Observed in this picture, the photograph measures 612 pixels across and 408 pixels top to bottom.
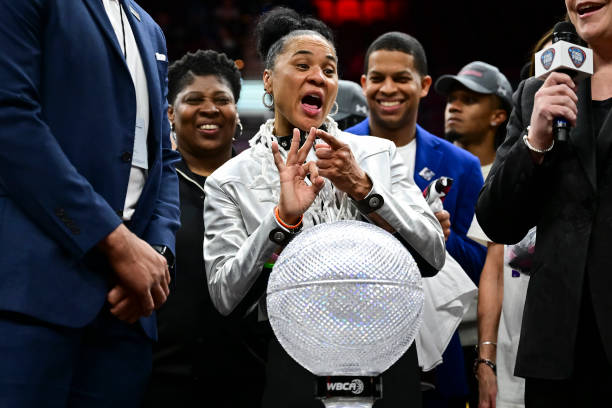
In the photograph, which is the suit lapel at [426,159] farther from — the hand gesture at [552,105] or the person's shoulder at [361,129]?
the hand gesture at [552,105]

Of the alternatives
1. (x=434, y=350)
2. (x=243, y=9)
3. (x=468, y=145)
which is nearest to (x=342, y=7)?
(x=243, y=9)

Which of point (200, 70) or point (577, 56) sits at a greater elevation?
point (200, 70)

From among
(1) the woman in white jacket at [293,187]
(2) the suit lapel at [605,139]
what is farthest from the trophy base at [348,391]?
(2) the suit lapel at [605,139]

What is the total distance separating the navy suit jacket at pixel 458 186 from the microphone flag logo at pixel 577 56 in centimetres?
133

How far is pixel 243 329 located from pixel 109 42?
3.27ft

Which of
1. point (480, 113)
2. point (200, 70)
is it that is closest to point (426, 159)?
point (480, 113)

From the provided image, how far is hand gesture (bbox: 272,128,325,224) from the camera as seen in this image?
6.21 ft

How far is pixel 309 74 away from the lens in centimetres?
232

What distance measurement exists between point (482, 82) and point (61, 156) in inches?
107

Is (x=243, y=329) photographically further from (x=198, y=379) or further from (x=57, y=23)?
(x=57, y=23)

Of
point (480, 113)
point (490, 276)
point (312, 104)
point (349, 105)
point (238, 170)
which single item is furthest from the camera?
point (349, 105)

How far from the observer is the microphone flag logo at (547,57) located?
1.71 meters

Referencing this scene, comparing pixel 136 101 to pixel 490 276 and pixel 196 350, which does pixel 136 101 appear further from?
pixel 490 276

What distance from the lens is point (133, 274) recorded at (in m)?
1.64
